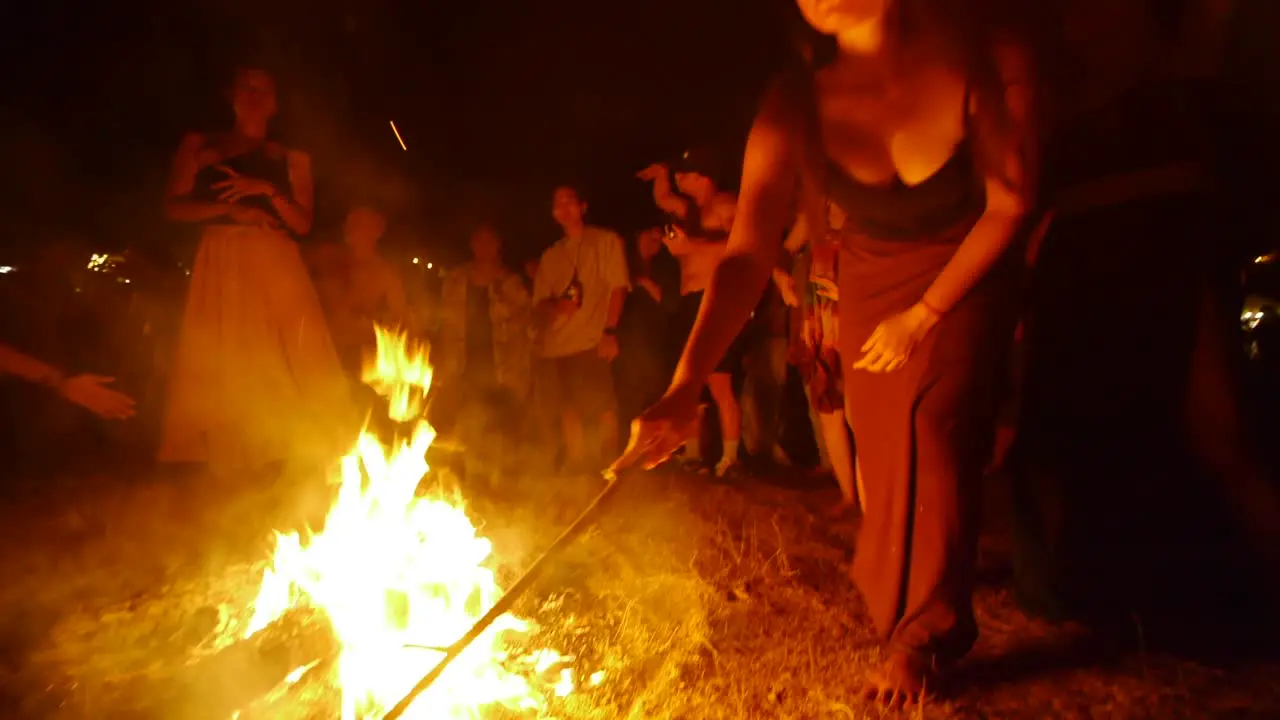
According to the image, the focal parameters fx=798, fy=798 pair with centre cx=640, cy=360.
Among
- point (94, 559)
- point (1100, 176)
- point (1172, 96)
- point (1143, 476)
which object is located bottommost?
point (1143, 476)

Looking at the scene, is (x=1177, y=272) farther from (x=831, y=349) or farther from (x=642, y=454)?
(x=642, y=454)

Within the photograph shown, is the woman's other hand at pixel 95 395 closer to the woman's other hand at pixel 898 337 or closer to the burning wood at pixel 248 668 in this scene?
the burning wood at pixel 248 668

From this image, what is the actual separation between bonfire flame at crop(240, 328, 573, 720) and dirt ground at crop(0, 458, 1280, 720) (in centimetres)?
20

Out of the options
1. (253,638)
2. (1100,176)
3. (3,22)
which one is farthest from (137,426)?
→ (1100,176)

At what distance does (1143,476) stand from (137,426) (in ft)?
29.1

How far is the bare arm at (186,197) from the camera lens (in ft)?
13.6

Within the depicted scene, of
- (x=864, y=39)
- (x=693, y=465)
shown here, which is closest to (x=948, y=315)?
(x=864, y=39)

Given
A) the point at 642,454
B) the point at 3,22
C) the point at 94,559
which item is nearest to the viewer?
the point at 642,454

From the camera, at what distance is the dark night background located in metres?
8.23

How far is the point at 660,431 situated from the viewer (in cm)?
235

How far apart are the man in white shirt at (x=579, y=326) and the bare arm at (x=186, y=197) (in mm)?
2624

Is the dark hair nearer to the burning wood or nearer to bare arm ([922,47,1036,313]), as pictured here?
bare arm ([922,47,1036,313])

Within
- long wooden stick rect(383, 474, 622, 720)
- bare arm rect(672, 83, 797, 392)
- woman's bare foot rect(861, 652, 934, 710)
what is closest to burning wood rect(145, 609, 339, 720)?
long wooden stick rect(383, 474, 622, 720)

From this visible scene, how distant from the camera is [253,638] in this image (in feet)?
9.86
